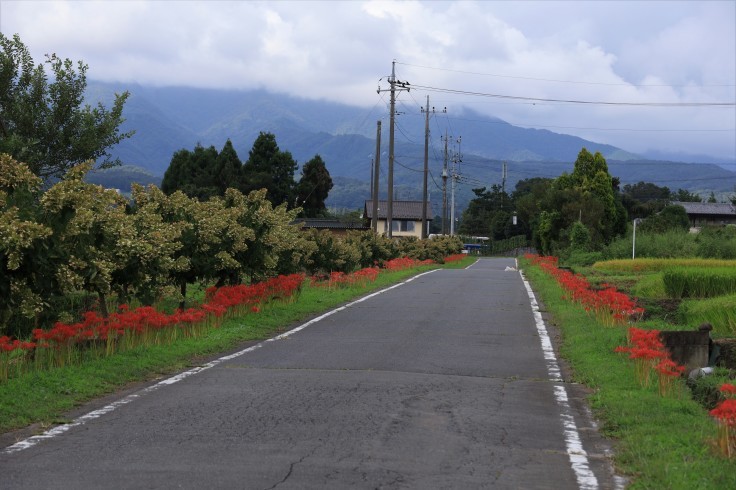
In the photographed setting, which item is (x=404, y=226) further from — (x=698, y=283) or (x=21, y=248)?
(x=21, y=248)

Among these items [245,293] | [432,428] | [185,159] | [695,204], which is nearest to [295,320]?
[245,293]

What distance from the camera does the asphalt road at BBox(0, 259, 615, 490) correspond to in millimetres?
6168

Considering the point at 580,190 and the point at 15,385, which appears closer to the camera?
the point at 15,385

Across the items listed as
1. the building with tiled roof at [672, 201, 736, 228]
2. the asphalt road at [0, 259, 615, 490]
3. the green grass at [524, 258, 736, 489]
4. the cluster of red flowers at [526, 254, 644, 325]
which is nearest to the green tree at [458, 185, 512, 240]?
the building with tiled roof at [672, 201, 736, 228]

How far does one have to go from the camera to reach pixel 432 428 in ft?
25.5

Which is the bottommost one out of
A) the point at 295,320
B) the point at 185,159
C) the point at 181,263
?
the point at 295,320

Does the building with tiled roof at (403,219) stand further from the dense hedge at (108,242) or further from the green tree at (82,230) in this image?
the green tree at (82,230)

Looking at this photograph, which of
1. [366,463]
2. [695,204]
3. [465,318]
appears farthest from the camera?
[695,204]

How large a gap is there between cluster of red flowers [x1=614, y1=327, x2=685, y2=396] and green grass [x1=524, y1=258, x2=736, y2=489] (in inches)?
5.5

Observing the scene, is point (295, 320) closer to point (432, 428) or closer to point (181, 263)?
point (181, 263)

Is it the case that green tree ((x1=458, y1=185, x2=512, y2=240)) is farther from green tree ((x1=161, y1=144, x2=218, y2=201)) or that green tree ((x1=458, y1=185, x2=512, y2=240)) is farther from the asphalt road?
the asphalt road

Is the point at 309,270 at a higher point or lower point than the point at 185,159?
lower

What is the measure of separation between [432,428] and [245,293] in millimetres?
9195

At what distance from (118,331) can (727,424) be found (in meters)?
7.82
